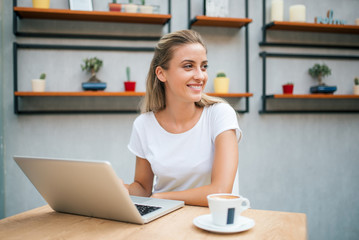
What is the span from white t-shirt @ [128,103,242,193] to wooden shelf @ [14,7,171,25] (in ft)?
3.60

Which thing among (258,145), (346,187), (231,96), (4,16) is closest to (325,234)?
(346,187)

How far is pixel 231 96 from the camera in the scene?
257 centimetres

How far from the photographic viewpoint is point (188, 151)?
1463 millimetres

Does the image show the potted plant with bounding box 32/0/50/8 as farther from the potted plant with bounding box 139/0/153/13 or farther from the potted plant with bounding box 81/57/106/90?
the potted plant with bounding box 139/0/153/13

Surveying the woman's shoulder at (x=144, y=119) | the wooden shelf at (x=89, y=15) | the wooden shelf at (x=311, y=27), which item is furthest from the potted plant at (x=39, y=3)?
the wooden shelf at (x=311, y=27)

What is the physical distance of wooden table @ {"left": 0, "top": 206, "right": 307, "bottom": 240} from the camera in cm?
80

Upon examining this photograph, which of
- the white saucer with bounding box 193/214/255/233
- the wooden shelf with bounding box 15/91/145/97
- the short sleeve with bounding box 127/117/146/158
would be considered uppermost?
the wooden shelf with bounding box 15/91/145/97

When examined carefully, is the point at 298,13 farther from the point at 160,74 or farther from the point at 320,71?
the point at 160,74

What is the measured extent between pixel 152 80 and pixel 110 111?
0.91m

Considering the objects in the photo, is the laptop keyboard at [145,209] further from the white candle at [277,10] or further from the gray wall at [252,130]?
the white candle at [277,10]

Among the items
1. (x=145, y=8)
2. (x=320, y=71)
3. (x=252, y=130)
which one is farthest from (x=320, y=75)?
(x=145, y=8)

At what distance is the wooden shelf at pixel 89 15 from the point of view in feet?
7.42

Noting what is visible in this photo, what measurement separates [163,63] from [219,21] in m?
1.11

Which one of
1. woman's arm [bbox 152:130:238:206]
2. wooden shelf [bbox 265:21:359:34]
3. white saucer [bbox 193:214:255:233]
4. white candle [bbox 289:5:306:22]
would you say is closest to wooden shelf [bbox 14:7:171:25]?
wooden shelf [bbox 265:21:359:34]
